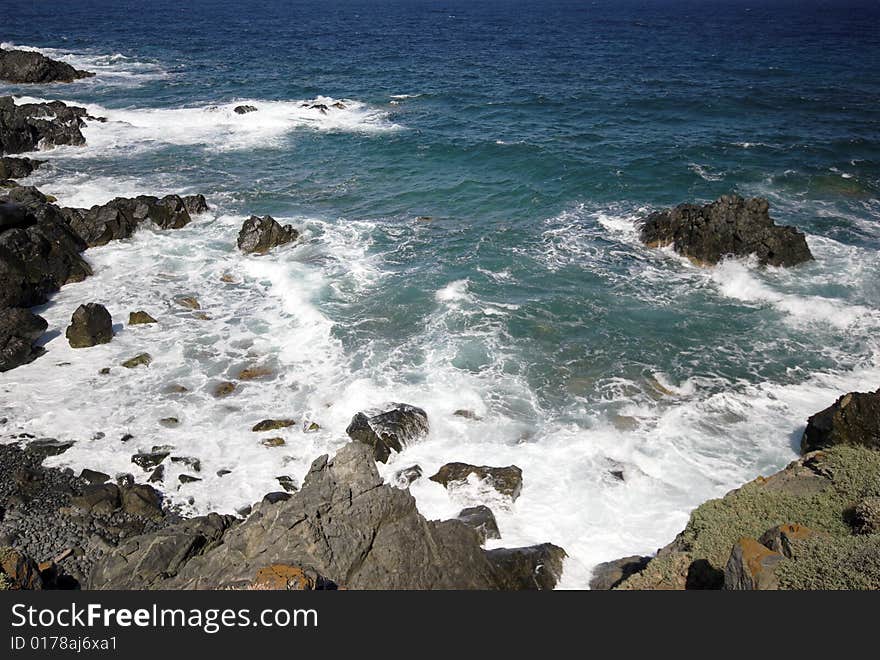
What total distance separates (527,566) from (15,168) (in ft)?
154

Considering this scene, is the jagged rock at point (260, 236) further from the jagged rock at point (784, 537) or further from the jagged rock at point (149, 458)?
the jagged rock at point (784, 537)

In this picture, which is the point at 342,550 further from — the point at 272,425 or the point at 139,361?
the point at 139,361

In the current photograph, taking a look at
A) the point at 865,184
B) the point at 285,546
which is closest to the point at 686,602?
the point at 285,546

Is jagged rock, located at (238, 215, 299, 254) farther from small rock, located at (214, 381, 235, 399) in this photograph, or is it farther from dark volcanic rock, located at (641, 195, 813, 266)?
dark volcanic rock, located at (641, 195, 813, 266)

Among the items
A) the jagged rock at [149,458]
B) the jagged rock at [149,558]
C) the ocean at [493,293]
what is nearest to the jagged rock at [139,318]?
the ocean at [493,293]

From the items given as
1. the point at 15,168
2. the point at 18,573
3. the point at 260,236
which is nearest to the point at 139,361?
the point at 260,236

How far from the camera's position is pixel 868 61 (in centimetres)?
8281

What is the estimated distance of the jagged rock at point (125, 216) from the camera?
3581 cm

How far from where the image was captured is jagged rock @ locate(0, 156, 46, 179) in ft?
143

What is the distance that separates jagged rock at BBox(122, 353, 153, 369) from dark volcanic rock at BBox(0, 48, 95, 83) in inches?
2745

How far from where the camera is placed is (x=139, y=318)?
28.2 metres

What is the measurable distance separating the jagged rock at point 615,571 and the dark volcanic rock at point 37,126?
5532 centimetres


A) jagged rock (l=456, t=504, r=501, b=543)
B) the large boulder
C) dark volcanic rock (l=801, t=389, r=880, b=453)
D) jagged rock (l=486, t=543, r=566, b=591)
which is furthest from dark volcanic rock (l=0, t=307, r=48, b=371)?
dark volcanic rock (l=801, t=389, r=880, b=453)

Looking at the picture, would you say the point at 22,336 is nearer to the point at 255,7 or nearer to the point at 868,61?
the point at 868,61
